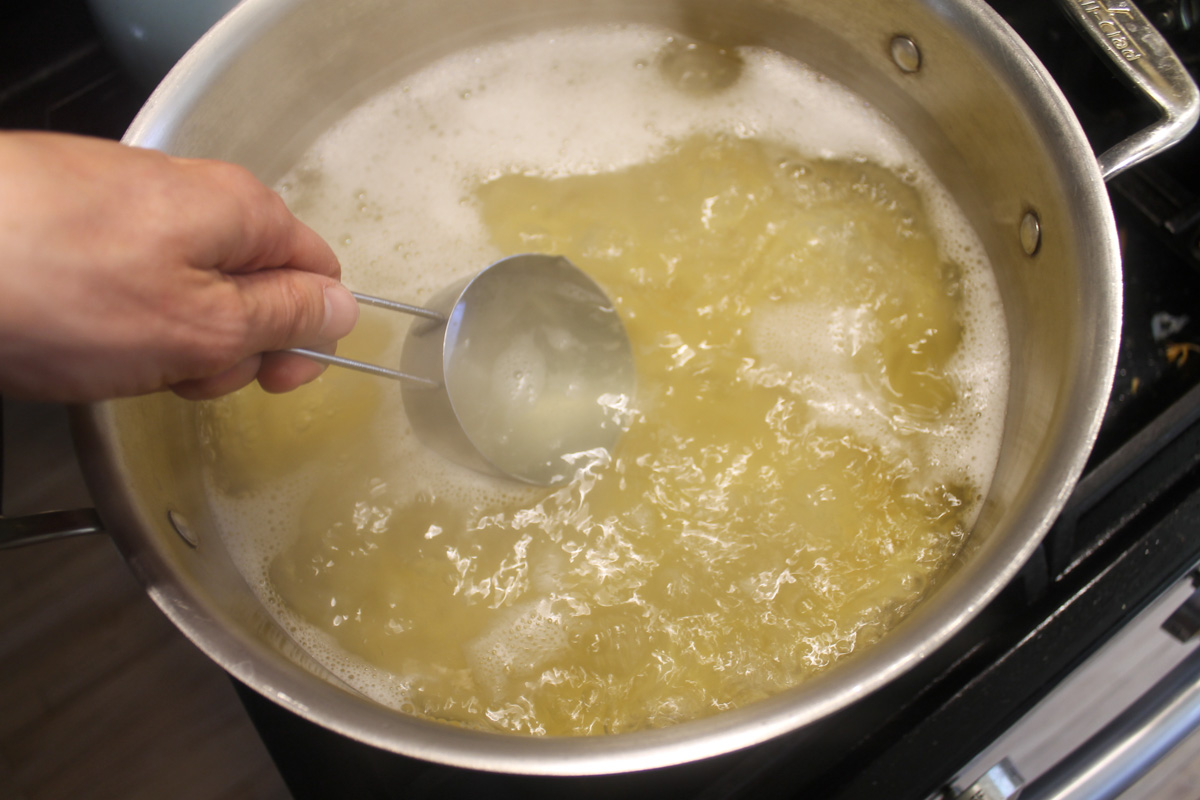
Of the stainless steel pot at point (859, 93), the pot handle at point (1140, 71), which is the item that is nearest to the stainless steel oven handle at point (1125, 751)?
the stainless steel pot at point (859, 93)

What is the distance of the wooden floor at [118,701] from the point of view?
33.3 inches

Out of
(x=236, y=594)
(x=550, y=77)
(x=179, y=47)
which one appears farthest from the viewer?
(x=550, y=77)

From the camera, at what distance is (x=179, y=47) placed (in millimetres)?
851

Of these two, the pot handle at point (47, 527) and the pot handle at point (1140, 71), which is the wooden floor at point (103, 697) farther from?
the pot handle at point (1140, 71)

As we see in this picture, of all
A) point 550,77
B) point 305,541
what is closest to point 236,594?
point 305,541

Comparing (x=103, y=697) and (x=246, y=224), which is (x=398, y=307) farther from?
(x=103, y=697)

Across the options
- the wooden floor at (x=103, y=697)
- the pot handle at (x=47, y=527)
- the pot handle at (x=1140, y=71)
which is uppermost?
the pot handle at (x=1140, y=71)

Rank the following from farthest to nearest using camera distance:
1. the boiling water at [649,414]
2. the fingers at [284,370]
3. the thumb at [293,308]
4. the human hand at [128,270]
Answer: the boiling water at [649,414], the fingers at [284,370], the thumb at [293,308], the human hand at [128,270]

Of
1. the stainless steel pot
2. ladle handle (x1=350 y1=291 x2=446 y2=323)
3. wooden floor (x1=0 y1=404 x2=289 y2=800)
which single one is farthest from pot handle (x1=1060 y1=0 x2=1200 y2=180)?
wooden floor (x1=0 y1=404 x2=289 y2=800)

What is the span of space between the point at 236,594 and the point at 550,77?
2.29 ft

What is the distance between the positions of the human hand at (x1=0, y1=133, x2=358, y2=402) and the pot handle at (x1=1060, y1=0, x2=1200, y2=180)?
0.69 metres

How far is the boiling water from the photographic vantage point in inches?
30.2

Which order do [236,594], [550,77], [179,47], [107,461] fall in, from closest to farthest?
1. [107,461]
2. [236,594]
3. [179,47]
4. [550,77]

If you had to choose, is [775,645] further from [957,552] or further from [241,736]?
[241,736]
